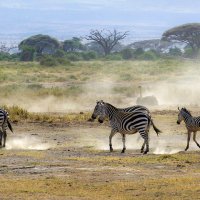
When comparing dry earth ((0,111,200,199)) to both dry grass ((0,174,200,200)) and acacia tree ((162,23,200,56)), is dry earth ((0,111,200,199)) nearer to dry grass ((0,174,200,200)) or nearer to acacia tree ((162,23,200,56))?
dry grass ((0,174,200,200))

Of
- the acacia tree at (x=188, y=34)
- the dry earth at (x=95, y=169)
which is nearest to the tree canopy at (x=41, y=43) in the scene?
the acacia tree at (x=188, y=34)

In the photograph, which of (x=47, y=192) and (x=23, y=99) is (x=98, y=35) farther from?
(x=47, y=192)

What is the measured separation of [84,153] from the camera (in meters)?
Result: 21.0

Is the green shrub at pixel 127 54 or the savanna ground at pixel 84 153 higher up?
the savanna ground at pixel 84 153

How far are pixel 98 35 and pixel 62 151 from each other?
287ft

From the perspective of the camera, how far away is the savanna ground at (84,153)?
1481 cm

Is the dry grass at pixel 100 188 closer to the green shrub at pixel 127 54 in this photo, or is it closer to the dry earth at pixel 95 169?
the dry earth at pixel 95 169

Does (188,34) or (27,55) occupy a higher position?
(188,34)

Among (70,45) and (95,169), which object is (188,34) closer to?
(70,45)

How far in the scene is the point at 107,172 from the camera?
16.8 m

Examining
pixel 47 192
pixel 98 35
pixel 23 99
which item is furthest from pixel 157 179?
pixel 98 35

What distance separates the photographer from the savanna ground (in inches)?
583

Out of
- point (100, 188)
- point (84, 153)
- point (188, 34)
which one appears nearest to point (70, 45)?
point (188, 34)

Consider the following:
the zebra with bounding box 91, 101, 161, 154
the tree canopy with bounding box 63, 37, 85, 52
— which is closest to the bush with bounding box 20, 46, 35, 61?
the tree canopy with bounding box 63, 37, 85, 52
